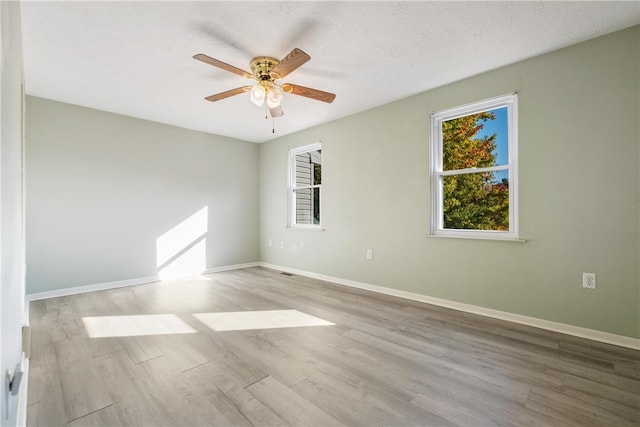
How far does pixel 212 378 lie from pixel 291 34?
8.38ft

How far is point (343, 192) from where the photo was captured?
4.36 metres

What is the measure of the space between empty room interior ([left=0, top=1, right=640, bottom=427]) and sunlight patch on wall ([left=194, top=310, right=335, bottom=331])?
4 cm

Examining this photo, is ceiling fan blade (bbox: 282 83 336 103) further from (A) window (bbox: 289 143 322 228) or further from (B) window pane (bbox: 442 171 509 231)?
(A) window (bbox: 289 143 322 228)

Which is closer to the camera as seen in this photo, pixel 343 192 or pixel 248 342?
pixel 248 342

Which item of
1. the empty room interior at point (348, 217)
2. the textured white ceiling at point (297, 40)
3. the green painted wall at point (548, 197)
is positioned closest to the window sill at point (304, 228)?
the empty room interior at point (348, 217)

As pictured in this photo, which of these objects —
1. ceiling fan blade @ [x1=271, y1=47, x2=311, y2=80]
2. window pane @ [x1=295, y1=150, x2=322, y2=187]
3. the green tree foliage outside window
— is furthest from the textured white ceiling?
window pane @ [x1=295, y1=150, x2=322, y2=187]

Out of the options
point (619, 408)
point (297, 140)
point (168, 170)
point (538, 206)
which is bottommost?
point (619, 408)

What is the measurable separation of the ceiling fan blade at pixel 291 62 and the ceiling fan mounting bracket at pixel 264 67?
5cm

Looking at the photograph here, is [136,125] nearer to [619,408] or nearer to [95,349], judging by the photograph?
[95,349]

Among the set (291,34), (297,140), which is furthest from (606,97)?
(297,140)

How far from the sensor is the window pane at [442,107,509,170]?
2.99 meters

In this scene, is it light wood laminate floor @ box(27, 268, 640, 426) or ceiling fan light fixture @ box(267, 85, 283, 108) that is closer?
light wood laminate floor @ box(27, 268, 640, 426)

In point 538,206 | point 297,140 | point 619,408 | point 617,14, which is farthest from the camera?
point 297,140

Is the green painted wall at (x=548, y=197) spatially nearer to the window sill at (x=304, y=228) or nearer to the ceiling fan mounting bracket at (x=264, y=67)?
the window sill at (x=304, y=228)
